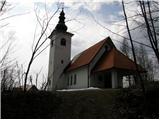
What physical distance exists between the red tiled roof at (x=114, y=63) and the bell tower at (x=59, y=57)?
5.67 m

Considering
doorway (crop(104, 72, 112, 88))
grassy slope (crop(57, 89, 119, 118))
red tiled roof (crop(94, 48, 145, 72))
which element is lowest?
grassy slope (crop(57, 89, 119, 118))

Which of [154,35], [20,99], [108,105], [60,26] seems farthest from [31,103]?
[60,26]

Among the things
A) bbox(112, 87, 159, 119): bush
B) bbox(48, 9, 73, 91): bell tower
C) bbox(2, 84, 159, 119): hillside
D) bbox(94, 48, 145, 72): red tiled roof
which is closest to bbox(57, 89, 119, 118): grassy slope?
bbox(2, 84, 159, 119): hillside

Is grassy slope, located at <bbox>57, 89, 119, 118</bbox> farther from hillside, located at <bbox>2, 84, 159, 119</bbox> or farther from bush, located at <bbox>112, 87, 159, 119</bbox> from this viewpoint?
bush, located at <bbox>112, 87, 159, 119</bbox>

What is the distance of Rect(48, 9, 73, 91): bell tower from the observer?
22.5 metres

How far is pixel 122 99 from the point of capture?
10.2 meters

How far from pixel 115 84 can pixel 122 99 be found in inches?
232

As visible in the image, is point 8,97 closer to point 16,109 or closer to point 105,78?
point 16,109

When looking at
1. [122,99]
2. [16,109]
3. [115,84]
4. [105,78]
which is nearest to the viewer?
[16,109]

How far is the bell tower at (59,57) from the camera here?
22484 millimetres

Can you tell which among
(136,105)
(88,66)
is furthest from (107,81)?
(136,105)

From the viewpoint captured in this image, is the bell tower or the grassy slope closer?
the grassy slope

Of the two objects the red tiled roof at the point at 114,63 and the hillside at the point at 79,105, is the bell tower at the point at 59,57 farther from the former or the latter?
the hillside at the point at 79,105

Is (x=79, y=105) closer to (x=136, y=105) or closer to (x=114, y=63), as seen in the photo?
(x=136, y=105)
